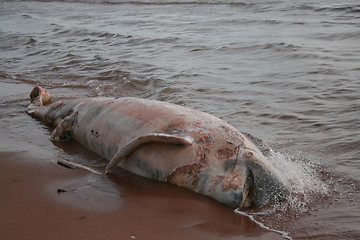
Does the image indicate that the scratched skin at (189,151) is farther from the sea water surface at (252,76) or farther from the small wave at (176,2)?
the small wave at (176,2)

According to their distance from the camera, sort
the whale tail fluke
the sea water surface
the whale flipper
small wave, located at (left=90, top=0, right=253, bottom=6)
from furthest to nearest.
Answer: small wave, located at (left=90, top=0, right=253, bottom=6)
the whale tail fluke
the sea water surface
the whale flipper

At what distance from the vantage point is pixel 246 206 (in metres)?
3.79

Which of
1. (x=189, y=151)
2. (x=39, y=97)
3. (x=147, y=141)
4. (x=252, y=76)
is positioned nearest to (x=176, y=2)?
(x=252, y=76)

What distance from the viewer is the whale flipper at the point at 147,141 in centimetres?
405

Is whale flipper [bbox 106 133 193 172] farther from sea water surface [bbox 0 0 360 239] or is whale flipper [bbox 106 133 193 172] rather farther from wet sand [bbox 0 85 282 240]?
sea water surface [bbox 0 0 360 239]

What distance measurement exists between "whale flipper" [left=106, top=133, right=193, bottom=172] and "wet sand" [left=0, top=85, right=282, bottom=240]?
196 millimetres

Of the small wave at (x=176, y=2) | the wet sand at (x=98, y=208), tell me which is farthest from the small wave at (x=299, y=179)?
the small wave at (x=176, y=2)

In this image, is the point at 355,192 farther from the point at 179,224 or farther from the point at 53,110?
the point at 53,110

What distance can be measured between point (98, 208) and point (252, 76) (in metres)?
4.75

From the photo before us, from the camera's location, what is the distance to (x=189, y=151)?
4047mm

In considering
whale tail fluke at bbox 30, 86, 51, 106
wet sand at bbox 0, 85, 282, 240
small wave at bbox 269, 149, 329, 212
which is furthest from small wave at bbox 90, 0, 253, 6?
wet sand at bbox 0, 85, 282, 240

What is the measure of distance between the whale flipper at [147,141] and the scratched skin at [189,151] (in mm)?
67

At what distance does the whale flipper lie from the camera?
4.05 m

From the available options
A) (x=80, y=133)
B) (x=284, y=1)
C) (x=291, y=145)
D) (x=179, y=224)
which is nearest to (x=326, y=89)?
(x=291, y=145)
